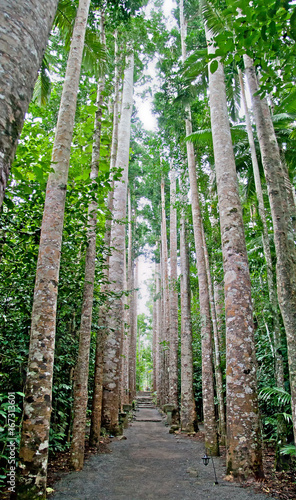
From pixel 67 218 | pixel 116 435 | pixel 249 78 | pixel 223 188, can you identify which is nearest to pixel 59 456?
pixel 116 435

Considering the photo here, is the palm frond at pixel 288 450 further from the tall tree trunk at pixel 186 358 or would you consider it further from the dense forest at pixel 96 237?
the tall tree trunk at pixel 186 358

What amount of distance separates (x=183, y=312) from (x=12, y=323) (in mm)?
7563

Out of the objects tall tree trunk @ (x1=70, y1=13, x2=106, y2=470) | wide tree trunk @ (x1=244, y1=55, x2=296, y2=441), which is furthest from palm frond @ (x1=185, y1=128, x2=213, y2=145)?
wide tree trunk @ (x1=244, y1=55, x2=296, y2=441)

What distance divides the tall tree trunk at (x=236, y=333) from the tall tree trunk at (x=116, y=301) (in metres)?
2.45

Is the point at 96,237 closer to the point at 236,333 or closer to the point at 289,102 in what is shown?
the point at 236,333

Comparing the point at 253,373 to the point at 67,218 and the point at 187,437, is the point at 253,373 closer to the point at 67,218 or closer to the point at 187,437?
the point at 67,218

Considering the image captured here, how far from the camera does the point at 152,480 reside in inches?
189

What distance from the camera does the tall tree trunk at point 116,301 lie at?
811 cm

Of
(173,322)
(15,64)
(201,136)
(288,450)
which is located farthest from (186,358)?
(15,64)

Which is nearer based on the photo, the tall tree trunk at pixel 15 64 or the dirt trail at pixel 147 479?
the tall tree trunk at pixel 15 64

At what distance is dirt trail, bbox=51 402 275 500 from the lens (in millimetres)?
3977

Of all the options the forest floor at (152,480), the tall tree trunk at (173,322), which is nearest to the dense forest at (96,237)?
the forest floor at (152,480)

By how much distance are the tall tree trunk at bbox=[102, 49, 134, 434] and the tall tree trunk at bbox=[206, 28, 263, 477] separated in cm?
245

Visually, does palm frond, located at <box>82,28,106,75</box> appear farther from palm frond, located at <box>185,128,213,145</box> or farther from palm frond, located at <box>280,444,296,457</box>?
palm frond, located at <box>280,444,296,457</box>
